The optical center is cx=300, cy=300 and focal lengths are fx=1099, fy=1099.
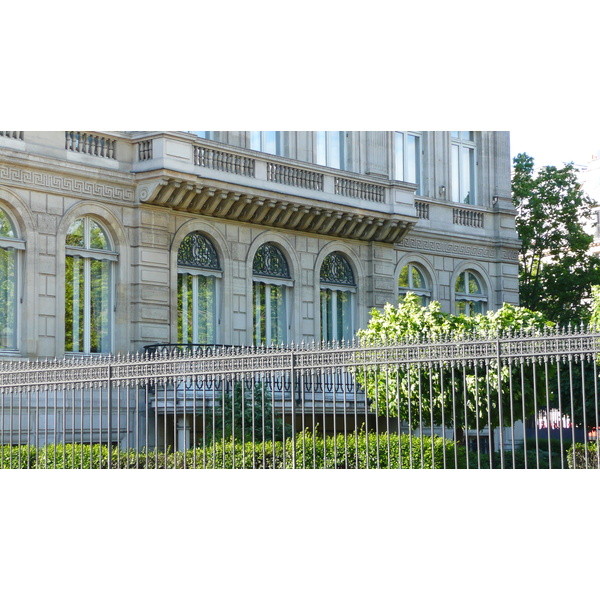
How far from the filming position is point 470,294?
30000 mm

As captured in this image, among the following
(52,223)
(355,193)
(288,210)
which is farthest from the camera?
(355,193)

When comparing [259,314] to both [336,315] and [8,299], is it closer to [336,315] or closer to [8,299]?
[336,315]

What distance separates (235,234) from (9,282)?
5705 mm

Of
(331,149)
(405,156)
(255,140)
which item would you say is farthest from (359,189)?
(405,156)

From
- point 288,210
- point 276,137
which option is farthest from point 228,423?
point 276,137

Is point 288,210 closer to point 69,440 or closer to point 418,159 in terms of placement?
point 418,159

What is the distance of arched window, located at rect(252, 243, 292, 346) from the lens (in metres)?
24.8

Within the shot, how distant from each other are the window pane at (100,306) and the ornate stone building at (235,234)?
0.03 meters

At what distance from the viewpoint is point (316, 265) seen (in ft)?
85.4

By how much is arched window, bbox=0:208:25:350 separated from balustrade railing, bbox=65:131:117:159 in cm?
207

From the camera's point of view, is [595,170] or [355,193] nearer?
[355,193]

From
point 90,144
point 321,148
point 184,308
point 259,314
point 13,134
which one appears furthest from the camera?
point 321,148

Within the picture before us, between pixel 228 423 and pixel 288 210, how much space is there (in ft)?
22.5

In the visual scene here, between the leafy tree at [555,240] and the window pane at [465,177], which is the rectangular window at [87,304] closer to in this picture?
the window pane at [465,177]
